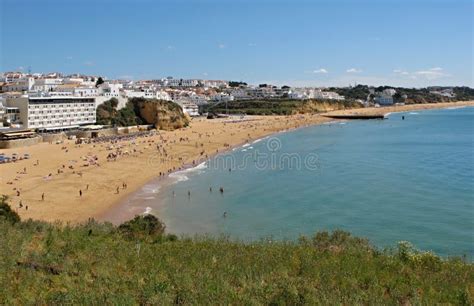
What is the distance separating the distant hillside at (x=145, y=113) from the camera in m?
64.2

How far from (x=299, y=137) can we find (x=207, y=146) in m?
18.1

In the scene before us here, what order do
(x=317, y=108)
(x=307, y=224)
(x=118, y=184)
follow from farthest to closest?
(x=317, y=108), (x=118, y=184), (x=307, y=224)

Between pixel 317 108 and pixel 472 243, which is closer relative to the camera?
pixel 472 243

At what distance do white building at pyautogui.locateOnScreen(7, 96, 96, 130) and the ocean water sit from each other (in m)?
21.5

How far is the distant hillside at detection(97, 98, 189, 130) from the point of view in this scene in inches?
2527

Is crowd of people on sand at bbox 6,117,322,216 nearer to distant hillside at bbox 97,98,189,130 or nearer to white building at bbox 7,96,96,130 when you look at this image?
distant hillside at bbox 97,98,189,130

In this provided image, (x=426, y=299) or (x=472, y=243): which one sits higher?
(x=426, y=299)

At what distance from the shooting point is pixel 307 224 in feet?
72.9

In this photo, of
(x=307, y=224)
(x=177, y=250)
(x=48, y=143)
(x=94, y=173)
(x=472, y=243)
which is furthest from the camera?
(x=48, y=143)

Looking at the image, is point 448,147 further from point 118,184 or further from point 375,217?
point 118,184

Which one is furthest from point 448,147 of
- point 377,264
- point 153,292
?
point 153,292

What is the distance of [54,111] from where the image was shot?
55438 millimetres

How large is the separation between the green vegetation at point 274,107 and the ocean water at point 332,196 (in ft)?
195

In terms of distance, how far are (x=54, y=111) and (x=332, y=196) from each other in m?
38.7
